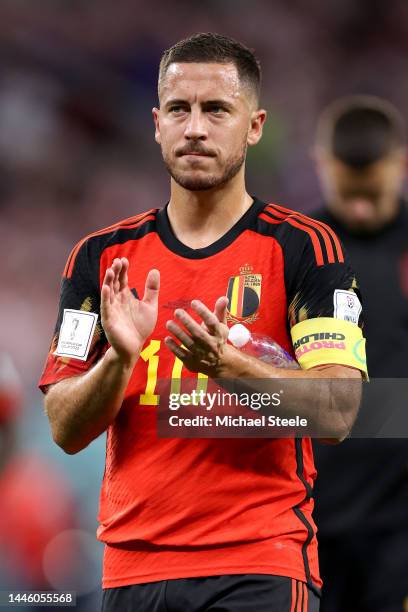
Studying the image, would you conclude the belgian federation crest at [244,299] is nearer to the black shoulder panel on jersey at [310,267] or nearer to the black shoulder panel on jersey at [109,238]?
the black shoulder panel on jersey at [310,267]

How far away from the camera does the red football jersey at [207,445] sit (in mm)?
2924

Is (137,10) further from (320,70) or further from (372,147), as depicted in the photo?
(372,147)

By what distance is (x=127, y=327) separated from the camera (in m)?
2.95

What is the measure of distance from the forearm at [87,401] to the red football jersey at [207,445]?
0.08 meters

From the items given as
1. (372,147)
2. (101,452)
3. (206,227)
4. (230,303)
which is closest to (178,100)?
(206,227)

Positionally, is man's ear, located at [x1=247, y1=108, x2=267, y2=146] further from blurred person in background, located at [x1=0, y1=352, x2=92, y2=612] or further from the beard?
blurred person in background, located at [x1=0, y1=352, x2=92, y2=612]

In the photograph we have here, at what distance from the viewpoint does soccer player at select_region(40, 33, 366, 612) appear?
114 inches

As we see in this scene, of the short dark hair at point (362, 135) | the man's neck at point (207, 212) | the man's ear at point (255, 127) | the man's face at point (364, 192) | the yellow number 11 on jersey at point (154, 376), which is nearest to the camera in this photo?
the yellow number 11 on jersey at point (154, 376)

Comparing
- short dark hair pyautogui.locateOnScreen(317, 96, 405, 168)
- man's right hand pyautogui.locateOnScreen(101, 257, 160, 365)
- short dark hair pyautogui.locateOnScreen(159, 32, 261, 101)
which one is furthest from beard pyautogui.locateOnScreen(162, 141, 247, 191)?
short dark hair pyautogui.locateOnScreen(317, 96, 405, 168)

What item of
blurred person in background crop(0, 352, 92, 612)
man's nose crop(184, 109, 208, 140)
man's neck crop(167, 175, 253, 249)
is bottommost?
blurred person in background crop(0, 352, 92, 612)

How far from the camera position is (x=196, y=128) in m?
3.22

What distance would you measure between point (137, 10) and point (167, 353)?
7.28 meters

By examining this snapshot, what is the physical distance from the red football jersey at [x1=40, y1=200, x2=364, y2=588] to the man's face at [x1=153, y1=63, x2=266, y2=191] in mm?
185

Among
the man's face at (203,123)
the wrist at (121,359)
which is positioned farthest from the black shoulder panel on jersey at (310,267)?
the wrist at (121,359)
